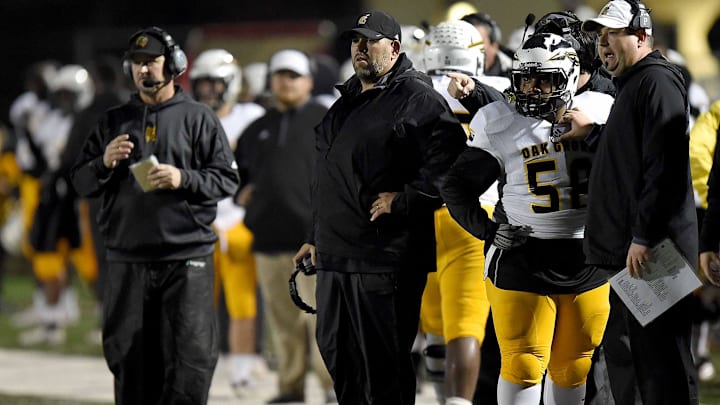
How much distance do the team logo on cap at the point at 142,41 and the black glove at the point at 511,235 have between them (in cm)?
203

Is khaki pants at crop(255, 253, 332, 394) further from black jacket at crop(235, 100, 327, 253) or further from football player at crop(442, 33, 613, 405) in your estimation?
football player at crop(442, 33, 613, 405)

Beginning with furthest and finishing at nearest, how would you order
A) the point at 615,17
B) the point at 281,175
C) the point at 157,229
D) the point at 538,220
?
the point at 281,175
the point at 157,229
the point at 538,220
the point at 615,17

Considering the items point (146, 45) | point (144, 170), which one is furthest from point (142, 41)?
point (144, 170)

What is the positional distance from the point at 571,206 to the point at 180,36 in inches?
547

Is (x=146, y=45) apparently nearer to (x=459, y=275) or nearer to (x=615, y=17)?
(x=459, y=275)

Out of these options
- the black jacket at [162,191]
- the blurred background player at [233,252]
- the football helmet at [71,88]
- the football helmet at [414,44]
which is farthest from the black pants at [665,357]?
the football helmet at [71,88]

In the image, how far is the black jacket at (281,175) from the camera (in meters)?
8.62

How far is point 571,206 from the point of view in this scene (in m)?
5.52

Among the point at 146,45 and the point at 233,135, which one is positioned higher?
the point at 146,45

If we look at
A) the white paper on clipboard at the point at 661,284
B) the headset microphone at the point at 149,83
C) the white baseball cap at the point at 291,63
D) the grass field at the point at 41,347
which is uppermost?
the headset microphone at the point at 149,83

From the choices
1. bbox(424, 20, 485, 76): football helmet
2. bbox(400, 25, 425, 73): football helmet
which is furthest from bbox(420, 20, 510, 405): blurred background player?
bbox(400, 25, 425, 73): football helmet

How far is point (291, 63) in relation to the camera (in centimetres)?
869

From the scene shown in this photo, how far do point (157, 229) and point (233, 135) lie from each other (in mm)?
2854

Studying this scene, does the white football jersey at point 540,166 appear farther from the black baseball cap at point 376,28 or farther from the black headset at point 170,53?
the black headset at point 170,53
